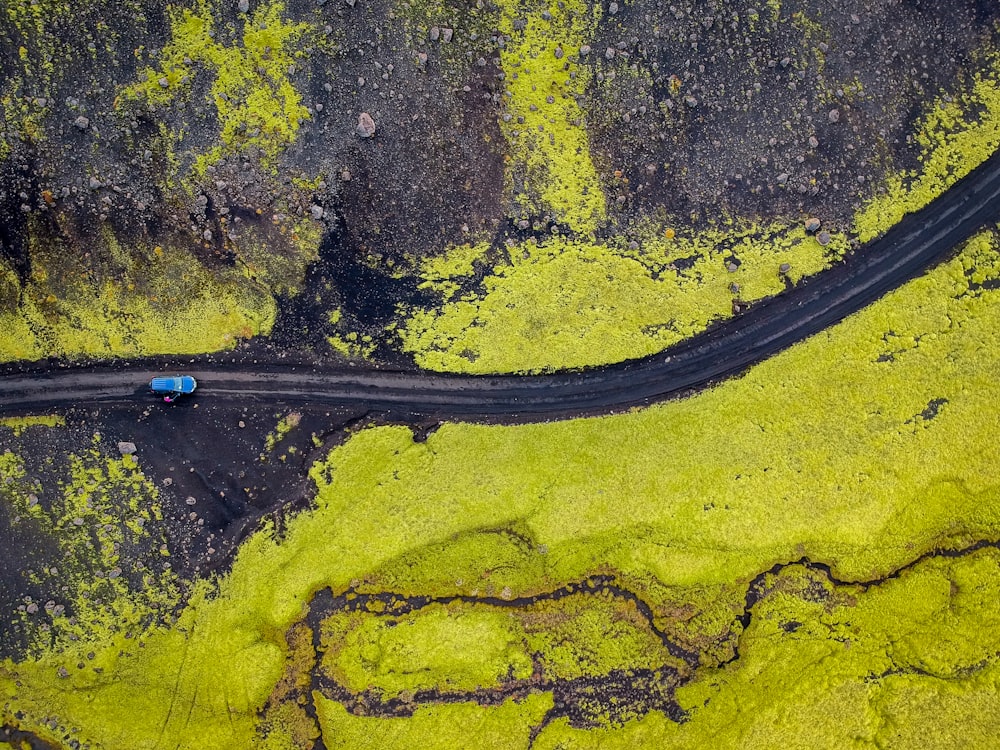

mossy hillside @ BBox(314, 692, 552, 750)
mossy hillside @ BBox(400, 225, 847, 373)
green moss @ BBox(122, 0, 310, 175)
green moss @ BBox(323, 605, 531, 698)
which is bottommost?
mossy hillside @ BBox(314, 692, 552, 750)

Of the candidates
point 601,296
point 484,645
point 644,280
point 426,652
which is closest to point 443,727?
point 426,652

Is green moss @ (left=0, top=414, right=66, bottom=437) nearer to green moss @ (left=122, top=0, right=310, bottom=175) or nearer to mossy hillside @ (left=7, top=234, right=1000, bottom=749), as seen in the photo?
mossy hillside @ (left=7, top=234, right=1000, bottom=749)

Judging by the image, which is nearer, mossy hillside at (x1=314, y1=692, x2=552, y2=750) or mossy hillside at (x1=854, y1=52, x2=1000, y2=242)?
mossy hillside at (x1=314, y1=692, x2=552, y2=750)

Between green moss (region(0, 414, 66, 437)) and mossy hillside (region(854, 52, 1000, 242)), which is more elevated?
mossy hillside (region(854, 52, 1000, 242))

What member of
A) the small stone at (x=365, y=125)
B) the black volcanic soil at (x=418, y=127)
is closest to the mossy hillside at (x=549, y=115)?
the black volcanic soil at (x=418, y=127)

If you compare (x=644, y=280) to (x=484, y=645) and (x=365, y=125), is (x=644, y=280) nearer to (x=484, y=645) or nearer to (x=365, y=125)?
(x=365, y=125)

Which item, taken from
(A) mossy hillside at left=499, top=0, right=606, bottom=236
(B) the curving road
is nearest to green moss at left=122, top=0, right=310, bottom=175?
(A) mossy hillside at left=499, top=0, right=606, bottom=236
